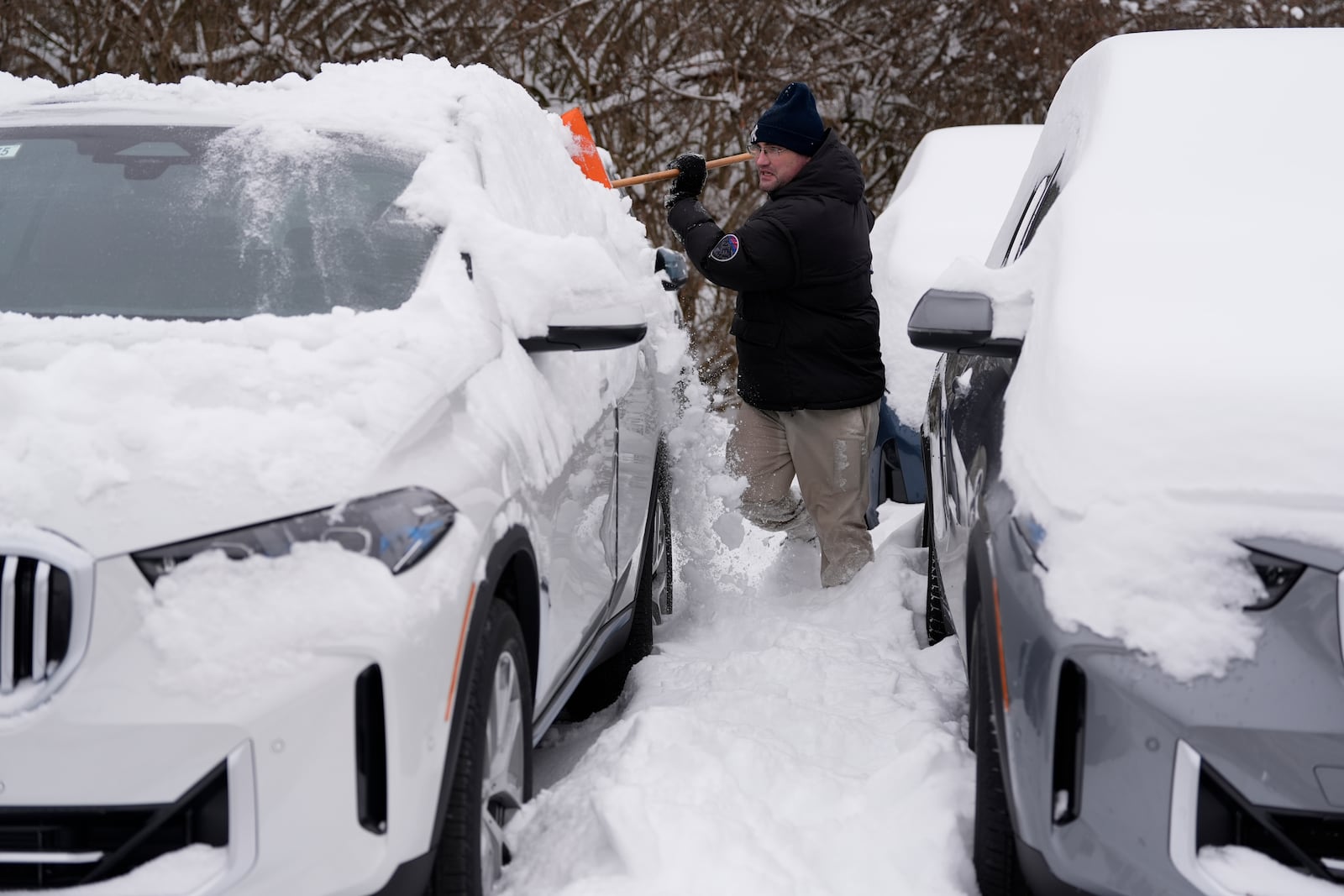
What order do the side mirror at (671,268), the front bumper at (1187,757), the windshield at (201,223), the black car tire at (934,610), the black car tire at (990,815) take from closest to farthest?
1. the front bumper at (1187,757)
2. the black car tire at (990,815)
3. the windshield at (201,223)
4. the black car tire at (934,610)
5. the side mirror at (671,268)

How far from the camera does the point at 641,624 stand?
4.47 m

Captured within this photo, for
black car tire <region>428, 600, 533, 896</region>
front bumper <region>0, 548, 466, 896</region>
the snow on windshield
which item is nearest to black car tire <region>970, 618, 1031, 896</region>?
the snow on windshield

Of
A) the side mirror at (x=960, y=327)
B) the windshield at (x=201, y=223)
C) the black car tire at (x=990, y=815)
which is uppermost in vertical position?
the windshield at (x=201, y=223)

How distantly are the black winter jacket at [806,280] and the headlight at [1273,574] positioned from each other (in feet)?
9.33

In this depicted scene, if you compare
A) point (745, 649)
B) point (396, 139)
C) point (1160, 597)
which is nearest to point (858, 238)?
point (745, 649)

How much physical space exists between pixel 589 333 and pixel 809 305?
223cm

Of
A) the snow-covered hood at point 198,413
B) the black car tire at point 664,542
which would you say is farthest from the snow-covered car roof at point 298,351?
the black car tire at point 664,542

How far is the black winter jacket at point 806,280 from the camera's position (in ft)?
16.1

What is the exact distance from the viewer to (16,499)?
209cm

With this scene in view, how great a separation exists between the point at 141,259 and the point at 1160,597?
2161 mm

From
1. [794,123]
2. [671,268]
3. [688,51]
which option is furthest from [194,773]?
[688,51]

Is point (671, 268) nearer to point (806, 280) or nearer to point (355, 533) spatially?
point (806, 280)

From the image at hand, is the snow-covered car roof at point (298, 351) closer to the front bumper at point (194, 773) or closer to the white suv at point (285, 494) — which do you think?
the white suv at point (285, 494)

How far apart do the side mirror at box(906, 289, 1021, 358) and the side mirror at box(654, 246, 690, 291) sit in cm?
193
